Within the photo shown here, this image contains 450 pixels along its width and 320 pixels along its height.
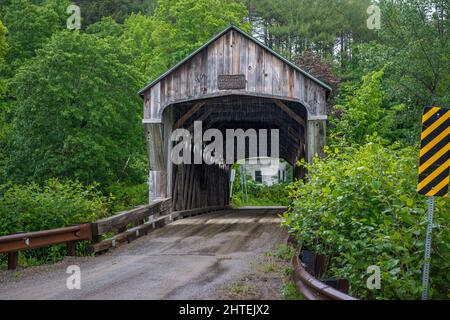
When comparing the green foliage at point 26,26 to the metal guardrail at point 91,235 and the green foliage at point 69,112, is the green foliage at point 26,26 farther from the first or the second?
the metal guardrail at point 91,235

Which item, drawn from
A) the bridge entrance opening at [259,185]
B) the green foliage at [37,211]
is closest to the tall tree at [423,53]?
the bridge entrance opening at [259,185]

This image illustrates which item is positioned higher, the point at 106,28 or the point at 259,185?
the point at 106,28

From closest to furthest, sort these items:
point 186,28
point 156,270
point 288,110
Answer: point 156,270 → point 288,110 → point 186,28

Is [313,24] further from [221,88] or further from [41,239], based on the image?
[41,239]

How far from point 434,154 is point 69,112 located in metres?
16.6

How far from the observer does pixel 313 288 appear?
5016mm

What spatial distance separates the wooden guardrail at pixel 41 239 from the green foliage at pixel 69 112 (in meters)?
10.5

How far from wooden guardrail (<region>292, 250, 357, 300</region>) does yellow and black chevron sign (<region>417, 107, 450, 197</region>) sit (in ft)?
4.33

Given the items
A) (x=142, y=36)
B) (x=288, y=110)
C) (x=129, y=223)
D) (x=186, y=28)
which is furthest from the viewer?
(x=142, y=36)

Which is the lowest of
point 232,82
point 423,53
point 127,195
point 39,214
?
point 127,195

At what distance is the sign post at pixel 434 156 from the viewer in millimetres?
5043

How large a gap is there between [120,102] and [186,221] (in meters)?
7.65

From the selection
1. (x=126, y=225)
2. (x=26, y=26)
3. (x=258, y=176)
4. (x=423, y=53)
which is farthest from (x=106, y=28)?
(x=126, y=225)
